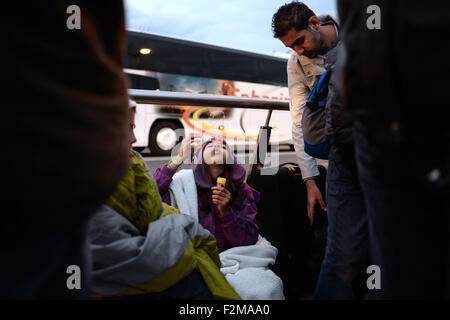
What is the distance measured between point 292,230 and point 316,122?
886mm

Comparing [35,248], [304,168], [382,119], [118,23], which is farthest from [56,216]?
[304,168]

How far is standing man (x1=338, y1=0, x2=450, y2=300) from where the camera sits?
1.73 feet

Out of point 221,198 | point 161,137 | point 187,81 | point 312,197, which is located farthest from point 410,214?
point 161,137

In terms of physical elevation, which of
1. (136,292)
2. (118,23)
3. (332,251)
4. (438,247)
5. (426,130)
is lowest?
(136,292)

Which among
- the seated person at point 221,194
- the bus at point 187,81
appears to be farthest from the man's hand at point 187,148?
the bus at point 187,81

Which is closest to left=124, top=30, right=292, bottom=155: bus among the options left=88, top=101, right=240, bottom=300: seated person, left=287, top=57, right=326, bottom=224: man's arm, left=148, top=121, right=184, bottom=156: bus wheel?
left=148, top=121, right=184, bottom=156: bus wheel

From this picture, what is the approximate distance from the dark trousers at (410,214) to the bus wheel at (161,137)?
812cm

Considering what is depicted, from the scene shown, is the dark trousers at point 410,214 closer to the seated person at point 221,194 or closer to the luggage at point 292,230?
the seated person at point 221,194

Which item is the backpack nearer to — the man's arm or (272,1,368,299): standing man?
(272,1,368,299): standing man

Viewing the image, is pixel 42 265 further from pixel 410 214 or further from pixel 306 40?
pixel 306 40

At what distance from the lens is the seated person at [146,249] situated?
1.06 metres
